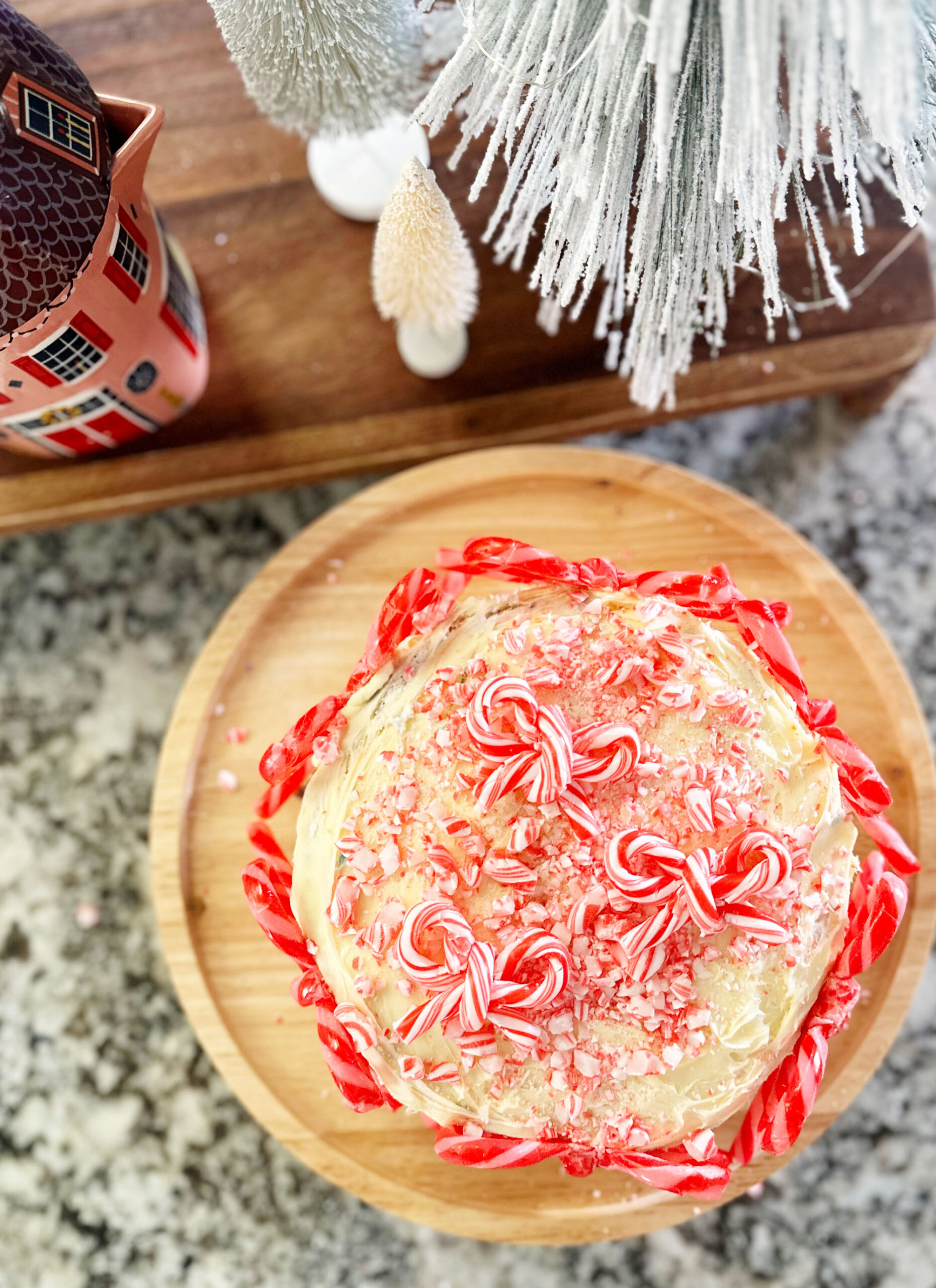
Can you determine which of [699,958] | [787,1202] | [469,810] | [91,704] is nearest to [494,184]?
[469,810]

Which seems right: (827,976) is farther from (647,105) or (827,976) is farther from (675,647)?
(647,105)

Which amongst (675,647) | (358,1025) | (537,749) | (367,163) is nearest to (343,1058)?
(358,1025)

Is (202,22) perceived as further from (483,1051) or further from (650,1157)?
(650,1157)

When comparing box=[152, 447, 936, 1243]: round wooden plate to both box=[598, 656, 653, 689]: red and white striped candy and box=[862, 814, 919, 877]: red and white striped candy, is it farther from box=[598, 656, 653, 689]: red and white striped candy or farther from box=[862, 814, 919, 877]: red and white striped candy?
box=[598, 656, 653, 689]: red and white striped candy

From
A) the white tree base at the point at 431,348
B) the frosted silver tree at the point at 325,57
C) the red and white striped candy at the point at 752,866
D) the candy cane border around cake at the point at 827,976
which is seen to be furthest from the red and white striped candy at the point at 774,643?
the frosted silver tree at the point at 325,57

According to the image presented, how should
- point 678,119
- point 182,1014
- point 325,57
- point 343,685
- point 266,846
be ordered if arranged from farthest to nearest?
point 182,1014
point 343,685
point 266,846
point 325,57
point 678,119

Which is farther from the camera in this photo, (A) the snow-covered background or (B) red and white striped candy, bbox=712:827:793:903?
(A) the snow-covered background

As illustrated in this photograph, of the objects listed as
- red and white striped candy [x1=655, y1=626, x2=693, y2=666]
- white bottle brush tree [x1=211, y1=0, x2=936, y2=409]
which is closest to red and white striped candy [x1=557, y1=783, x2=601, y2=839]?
red and white striped candy [x1=655, y1=626, x2=693, y2=666]
